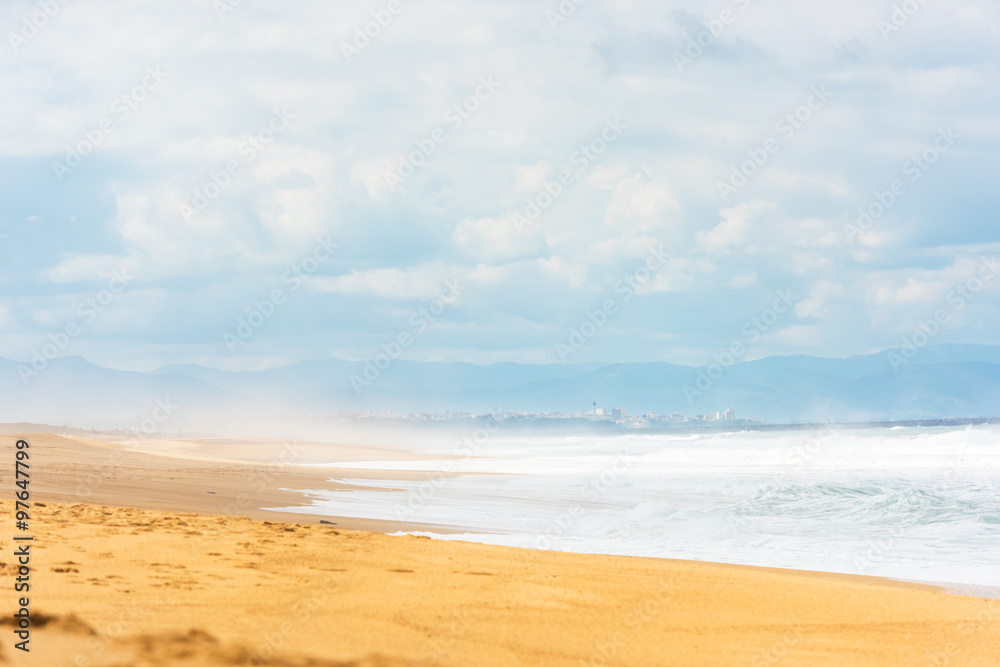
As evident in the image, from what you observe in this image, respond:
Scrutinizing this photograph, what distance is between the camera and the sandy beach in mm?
4969

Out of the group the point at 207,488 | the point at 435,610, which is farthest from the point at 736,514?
the point at 207,488

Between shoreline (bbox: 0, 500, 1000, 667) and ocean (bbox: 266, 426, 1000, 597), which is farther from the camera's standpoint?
ocean (bbox: 266, 426, 1000, 597)

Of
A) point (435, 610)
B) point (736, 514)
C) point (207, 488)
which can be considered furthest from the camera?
point (207, 488)

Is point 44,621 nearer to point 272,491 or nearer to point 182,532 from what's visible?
point 182,532

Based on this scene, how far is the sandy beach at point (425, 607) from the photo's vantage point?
4.97 metres

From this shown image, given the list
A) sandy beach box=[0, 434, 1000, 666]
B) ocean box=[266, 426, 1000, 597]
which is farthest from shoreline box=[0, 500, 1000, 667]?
ocean box=[266, 426, 1000, 597]

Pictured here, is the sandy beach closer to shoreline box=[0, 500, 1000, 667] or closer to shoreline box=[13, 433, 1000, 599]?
shoreline box=[0, 500, 1000, 667]

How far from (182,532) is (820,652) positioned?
678 cm

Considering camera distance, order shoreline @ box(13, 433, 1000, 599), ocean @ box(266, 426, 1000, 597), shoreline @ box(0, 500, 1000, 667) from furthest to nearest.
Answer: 1. shoreline @ box(13, 433, 1000, 599)
2. ocean @ box(266, 426, 1000, 597)
3. shoreline @ box(0, 500, 1000, 667)

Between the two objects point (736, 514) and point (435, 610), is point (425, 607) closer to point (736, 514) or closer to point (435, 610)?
point (435, 610)

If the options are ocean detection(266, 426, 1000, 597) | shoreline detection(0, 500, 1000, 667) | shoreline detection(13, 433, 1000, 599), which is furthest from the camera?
shoreline detection(13, 433, 1000, 599)

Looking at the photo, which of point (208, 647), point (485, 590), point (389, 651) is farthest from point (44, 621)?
point (485, 590)

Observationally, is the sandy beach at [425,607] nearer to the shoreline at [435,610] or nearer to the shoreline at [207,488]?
the shoreline at [435,610]

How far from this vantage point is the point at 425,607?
611 centimetres
